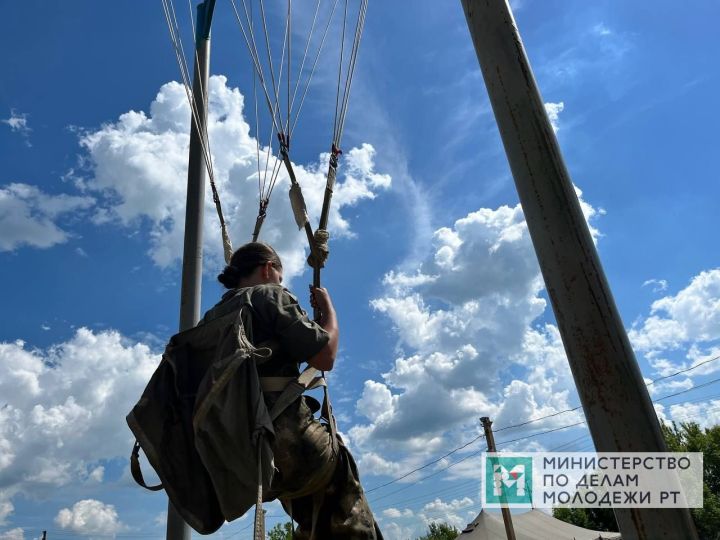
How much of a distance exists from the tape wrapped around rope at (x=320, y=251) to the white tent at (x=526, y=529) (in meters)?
24.9

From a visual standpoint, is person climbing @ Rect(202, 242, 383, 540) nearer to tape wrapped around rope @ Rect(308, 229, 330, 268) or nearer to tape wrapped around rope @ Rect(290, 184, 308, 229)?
tape wrapped around rope @ Rect(308, 229, 330, 268)

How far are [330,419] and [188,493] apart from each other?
33.6 inches

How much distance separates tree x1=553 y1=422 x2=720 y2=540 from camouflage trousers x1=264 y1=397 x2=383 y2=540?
44.5 m

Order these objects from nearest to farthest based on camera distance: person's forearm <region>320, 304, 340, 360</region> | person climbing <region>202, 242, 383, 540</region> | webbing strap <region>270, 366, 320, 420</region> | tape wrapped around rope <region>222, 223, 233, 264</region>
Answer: webbing strap <region>270, 366, 320, 420</region> < person climbing <region>202, 242, 383, 540</region> < person's forearm <region>320, 304, 340, 360</region> < tape wrapped around rope <region>222, 223, 233, 264</region>

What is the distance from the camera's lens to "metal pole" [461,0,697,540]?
71.7 inches

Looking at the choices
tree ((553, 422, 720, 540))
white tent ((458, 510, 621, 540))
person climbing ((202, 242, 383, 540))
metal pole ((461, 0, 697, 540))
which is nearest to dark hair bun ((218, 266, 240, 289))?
person climbing ((202, 242, 383, 540))

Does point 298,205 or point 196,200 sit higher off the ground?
point 196,200

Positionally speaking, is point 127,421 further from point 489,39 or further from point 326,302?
point 489,39

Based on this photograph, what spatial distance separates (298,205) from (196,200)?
2.19 m

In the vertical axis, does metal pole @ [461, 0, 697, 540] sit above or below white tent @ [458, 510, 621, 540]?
above

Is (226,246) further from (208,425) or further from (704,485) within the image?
(704,485)

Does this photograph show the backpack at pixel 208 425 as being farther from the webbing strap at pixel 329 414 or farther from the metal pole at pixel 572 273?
the metal pole at pixel 572 273

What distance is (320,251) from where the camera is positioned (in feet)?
12.4

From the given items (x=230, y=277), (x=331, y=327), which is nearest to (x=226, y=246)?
(x=230, y=277)
